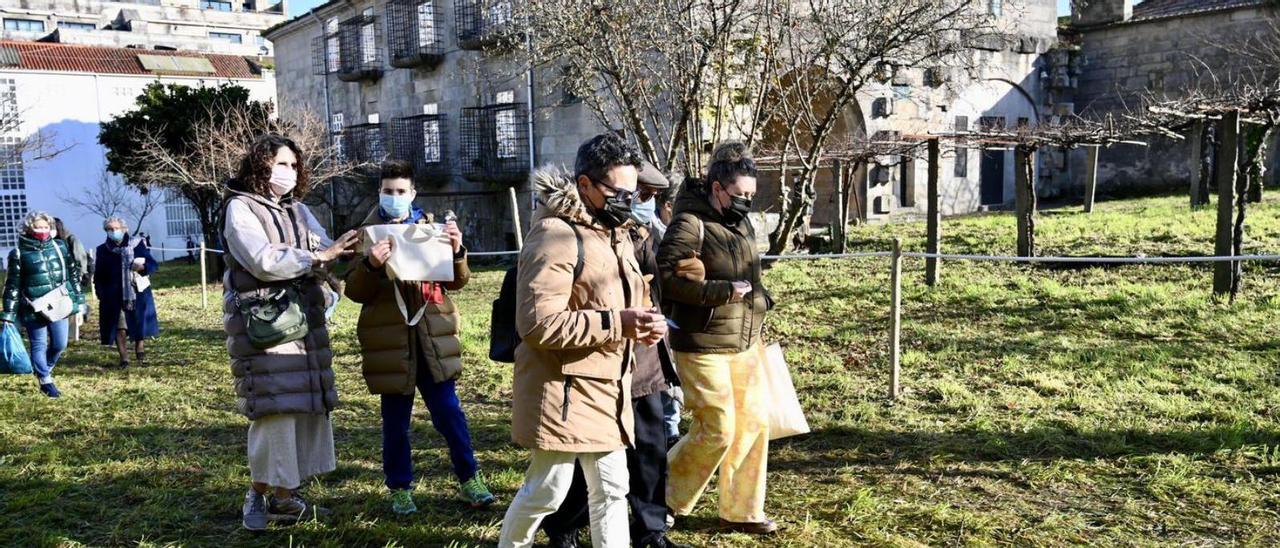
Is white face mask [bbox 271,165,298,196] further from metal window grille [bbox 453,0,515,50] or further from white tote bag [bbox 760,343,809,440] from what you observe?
metal window grille [bbox 453,0,515,50]

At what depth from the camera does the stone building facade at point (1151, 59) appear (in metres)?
20.8

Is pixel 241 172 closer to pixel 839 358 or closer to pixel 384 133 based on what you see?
pixel 839 358

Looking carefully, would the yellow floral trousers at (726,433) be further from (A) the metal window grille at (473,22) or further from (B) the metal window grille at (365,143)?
(B) the metal window grille at (365,143)

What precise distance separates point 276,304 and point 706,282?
1768 mm

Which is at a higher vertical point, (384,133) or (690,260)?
(384,133)

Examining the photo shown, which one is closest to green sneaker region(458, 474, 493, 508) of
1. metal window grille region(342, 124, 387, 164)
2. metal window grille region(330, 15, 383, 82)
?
metal window grille region(342, 124, 387, 164)

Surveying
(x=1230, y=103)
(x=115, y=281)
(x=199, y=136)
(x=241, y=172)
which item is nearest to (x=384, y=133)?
(x=199, y=136)

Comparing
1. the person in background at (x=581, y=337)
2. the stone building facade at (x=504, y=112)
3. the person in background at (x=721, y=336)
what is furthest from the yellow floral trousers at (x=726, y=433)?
the stone building facade at (x=504, y=112)

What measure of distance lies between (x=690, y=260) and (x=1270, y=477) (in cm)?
311

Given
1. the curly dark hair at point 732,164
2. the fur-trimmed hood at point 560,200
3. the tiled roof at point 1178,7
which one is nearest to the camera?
the fur-trimmed hood at point 560,200

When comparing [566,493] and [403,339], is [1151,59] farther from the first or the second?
[566,493]

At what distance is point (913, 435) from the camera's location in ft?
18.6

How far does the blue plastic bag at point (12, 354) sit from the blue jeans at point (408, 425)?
4315mm

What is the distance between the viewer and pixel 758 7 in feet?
34.1
